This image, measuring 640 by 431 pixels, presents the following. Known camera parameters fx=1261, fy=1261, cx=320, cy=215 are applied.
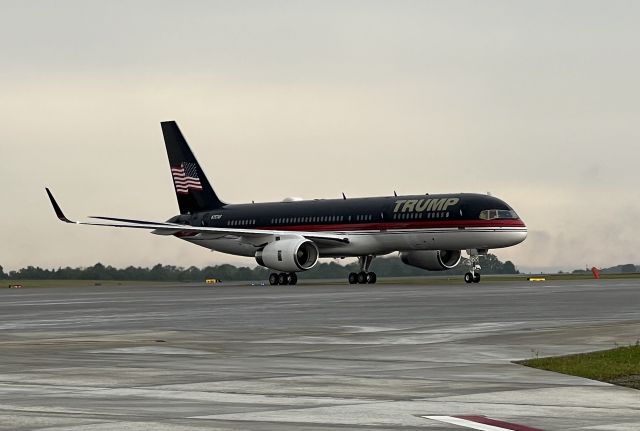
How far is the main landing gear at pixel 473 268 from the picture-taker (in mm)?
63375

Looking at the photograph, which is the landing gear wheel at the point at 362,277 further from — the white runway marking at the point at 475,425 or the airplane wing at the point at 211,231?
the white runway marking at the point at 475,425

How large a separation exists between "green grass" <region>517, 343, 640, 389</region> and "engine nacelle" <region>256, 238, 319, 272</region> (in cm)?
4757

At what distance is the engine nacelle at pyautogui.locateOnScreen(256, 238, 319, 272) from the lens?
65812 mm

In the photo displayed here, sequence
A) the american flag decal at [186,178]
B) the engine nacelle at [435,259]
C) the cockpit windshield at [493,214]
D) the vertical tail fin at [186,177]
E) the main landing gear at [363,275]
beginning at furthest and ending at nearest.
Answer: the american flag decal at [186,178] → the vertical tail fin at [186,177] → the main landing gear at [363,275] → the engine nacelle at [435,259] → the cockpit windshield at [493,214]

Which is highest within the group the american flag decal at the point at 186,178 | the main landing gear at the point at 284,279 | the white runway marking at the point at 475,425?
the american flag decal at the point at 186,178

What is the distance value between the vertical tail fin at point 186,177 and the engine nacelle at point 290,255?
11.4 m

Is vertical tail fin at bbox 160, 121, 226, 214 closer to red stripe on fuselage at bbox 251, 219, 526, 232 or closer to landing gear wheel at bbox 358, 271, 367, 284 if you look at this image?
A: red stripe on fuselage at bbox 251, 219, 526, 232

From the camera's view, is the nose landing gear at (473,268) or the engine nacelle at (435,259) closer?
the nose landing gear at (473,268)

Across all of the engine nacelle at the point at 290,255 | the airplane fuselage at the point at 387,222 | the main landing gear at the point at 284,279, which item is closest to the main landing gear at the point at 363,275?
the airplane fuselage at the point at 387,222

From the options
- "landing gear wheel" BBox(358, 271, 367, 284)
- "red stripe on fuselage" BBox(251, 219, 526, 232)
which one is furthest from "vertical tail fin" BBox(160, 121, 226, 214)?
"landing gear wheel" BBox(358, 271, 367, 284)

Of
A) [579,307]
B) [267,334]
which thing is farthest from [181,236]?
[267,334]

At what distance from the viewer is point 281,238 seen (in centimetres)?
6838

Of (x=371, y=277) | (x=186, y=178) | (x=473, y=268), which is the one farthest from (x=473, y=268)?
(x=186, y=178)

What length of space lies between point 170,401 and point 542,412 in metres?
3.79
